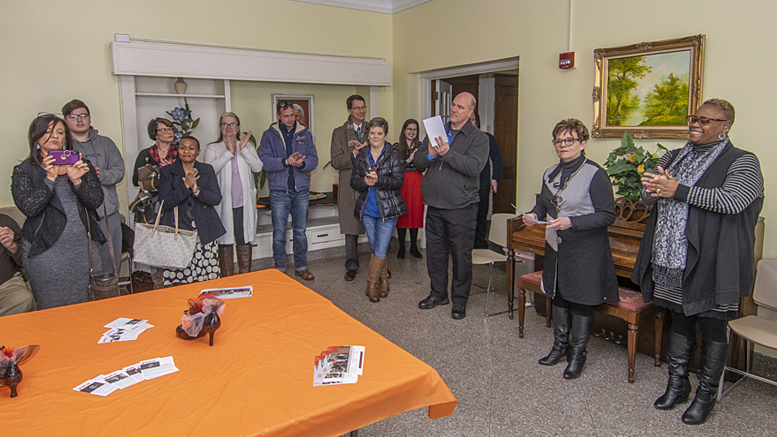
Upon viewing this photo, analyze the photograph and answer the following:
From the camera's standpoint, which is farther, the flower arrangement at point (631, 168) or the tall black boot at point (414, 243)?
the tall black boot at point (414, 243)

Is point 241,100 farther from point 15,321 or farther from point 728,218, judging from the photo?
point 728,218

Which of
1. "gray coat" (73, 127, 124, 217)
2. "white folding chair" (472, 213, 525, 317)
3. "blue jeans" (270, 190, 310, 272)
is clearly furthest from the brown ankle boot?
"gray coat" (73, 127, 124, 217)

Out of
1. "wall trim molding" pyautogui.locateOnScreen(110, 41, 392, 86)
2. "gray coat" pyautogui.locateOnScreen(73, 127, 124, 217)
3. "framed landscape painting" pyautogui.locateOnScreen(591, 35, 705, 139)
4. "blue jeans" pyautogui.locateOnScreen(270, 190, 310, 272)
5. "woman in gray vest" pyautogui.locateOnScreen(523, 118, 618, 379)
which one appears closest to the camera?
"woman in gray vest" pyautogui.locateOnScreen(523, 118, 618, 379)

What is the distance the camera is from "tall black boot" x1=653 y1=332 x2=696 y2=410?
2.74 metres

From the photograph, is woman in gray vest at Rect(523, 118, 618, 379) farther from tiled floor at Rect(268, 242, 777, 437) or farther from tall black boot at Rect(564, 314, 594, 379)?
tiled floor at Rect(268, 242, 777, 437)

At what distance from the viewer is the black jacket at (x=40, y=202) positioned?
282 centimetres

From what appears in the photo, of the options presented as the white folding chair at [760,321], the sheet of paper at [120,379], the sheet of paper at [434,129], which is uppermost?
the sheet of paper at [434,129]

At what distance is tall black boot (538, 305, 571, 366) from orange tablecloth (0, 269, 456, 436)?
1.58m

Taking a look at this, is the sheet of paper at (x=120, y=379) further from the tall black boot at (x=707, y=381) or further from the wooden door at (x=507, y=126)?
the wooden door at (x=507, y=126)

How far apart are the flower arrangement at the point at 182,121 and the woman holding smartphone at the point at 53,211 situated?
2.20 meters

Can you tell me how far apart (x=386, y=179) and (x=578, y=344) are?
1.91m

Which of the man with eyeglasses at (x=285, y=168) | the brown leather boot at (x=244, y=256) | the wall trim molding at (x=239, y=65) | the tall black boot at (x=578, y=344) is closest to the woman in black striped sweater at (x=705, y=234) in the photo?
the tall black boot at (x=578, y=344)

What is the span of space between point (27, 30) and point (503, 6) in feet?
13.5

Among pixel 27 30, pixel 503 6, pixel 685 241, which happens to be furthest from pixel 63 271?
pixel 503 6
